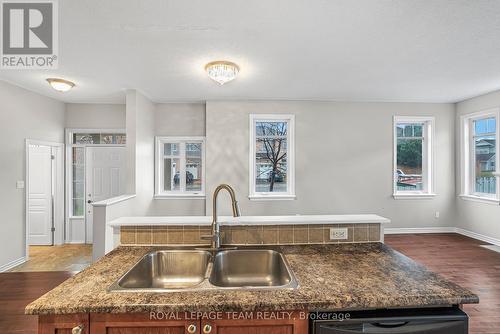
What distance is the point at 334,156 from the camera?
5074 millimetres

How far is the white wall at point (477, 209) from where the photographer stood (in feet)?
14.6

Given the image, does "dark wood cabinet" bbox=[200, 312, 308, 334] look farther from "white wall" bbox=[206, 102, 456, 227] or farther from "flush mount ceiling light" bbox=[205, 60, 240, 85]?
"white wall" bbox=[206, 102, 456, 227]

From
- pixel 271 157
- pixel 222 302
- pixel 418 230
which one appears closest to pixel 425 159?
pixel 418 230

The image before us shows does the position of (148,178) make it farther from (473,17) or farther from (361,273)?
(473,17)

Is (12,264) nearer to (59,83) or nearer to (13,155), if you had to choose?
(13,155)

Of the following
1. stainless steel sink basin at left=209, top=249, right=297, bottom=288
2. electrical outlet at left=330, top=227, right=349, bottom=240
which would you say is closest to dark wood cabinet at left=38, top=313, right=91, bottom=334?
stainless steel sink basin at left=209, top=249, right=297, bottom=288

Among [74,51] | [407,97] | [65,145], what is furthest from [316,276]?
[65,145]

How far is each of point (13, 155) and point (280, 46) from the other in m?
4.19

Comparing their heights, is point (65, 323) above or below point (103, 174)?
below

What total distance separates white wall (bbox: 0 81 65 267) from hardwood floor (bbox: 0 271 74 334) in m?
0.55

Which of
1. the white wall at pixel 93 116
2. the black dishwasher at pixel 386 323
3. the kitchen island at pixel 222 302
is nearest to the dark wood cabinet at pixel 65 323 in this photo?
the kitchen island at pixel 222 302

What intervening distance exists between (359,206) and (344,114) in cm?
186

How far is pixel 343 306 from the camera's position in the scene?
0.98 m

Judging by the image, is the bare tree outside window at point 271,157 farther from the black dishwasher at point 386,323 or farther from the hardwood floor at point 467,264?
the black dishwasher at point 386,323
